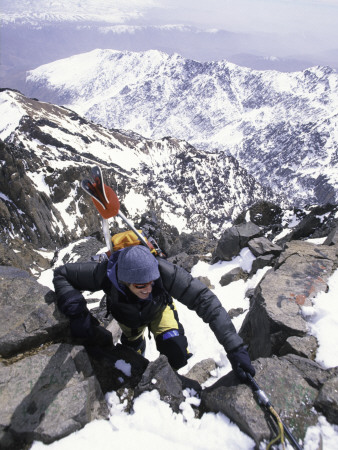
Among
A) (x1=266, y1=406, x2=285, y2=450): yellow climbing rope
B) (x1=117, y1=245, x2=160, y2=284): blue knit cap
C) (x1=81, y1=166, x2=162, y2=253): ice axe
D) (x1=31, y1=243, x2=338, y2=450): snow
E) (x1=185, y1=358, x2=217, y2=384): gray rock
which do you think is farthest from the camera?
(x1=185, y1=358, x2=217, y2=384): gray rock

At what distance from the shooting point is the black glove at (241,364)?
19.4 feet

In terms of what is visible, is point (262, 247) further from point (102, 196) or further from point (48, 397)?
point (48, 397)

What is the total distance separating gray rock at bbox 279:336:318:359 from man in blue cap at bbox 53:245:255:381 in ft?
6.28

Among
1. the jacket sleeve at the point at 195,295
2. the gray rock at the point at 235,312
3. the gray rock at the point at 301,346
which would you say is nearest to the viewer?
the jacket sleeve at the point at 195,295

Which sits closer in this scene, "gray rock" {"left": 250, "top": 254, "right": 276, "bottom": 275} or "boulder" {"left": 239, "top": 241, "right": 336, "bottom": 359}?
"boulder" {"left": 239, "top": 241, "right": 336, "bottom": 359}

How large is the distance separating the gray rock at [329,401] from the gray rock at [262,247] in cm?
1346

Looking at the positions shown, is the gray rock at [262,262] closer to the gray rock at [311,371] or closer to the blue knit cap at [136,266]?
the gray rock at [311,371]

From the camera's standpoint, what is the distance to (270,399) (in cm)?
567

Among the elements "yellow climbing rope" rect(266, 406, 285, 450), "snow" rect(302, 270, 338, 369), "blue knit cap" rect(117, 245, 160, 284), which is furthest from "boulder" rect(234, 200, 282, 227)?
"yellow climbing rope" rect(266, 406, 285, 450)

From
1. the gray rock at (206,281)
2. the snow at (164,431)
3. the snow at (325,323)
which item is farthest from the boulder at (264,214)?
the snow at (164,431)

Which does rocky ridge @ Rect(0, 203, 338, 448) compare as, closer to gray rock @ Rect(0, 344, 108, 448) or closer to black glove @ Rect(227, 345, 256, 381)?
gray rock @ Rect(0, 344, 108, 448)

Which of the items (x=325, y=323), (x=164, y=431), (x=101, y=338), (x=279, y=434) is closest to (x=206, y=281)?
(x=325, y=323)

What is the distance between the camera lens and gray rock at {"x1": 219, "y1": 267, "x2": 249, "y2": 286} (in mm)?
18141

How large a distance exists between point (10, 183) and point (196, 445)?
83041 mm
